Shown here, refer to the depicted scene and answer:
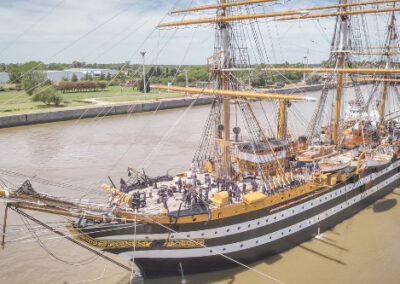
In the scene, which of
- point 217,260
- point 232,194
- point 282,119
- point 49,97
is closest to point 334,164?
point 282,119

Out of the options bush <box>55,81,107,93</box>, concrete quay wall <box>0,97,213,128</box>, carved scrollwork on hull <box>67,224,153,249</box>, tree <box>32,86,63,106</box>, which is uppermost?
bush <box>55,81,107,93</box>

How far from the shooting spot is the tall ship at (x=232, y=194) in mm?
8883

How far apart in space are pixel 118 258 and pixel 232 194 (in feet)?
13.6

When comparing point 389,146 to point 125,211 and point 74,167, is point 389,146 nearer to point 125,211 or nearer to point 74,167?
point 125,211

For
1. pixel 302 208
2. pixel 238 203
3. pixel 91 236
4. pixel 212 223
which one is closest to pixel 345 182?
pixel 302 208

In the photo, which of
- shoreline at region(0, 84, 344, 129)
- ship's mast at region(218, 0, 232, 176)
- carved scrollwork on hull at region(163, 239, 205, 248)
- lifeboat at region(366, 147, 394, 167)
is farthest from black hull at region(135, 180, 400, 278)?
shoreline at region(0, 84, 344, 129)

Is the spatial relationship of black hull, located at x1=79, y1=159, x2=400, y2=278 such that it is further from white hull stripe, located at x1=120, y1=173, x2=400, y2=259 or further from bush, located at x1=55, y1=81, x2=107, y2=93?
bush, located at x1=55, y1=81, x2=107, y2=93

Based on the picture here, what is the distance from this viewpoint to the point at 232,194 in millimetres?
10406

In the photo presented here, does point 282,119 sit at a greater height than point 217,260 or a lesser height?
greater

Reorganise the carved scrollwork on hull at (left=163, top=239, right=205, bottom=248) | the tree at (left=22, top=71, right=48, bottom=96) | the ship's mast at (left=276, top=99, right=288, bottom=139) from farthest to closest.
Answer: the tree at (left=22, top=71, right=48, bottom=96)
the ship's mast at (left=276, top=99, right=288, bottom=139)
the carved scrollwork on hull at (left=163, top=239, right=205, bottom=248)

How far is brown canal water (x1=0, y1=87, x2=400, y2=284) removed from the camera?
996cm

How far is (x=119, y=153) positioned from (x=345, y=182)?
14.3 m

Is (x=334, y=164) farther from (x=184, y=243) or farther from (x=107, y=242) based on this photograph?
(x=107, y=242)

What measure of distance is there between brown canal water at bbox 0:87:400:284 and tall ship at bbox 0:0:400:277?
467 millimetres
